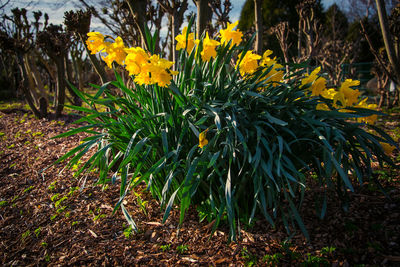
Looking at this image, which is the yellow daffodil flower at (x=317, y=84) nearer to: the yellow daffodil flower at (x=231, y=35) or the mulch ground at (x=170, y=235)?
the yellow daffodil flower at (x=231, y=35)

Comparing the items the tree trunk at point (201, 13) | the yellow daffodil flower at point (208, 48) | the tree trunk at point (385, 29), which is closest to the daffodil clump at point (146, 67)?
the yellow daffodil flower at point (208, 48)

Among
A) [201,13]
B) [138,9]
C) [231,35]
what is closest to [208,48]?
[231,35]

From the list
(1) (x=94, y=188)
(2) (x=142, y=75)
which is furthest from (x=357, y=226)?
(1) (x=94, y=188)

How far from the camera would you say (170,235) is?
1811 millimetres

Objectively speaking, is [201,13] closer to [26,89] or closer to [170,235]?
[170,235]

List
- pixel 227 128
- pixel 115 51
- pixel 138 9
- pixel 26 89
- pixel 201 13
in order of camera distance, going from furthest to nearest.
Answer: pixel 26 89 < pixel 138 9 < pixel 201 13 < pixel 115 51 < pixel 227 128

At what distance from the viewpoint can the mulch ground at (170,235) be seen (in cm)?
156

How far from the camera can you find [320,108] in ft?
5.80

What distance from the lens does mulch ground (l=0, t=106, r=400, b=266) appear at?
1.56m

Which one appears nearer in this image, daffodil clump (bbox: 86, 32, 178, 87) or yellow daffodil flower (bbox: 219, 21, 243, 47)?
daffodil clump (bbox: 86, 32, 178, 87)

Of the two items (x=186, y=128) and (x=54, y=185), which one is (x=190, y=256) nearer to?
(x=186, y=128)

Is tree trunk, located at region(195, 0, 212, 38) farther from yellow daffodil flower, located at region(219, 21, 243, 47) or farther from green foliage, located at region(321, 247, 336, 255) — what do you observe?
green foliage, located at region(321, 247, 336, 255)

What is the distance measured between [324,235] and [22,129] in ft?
16.6

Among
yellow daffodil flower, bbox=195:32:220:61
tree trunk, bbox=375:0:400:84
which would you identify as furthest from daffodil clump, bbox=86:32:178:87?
tree trunk, bbox=375:0:400:84
